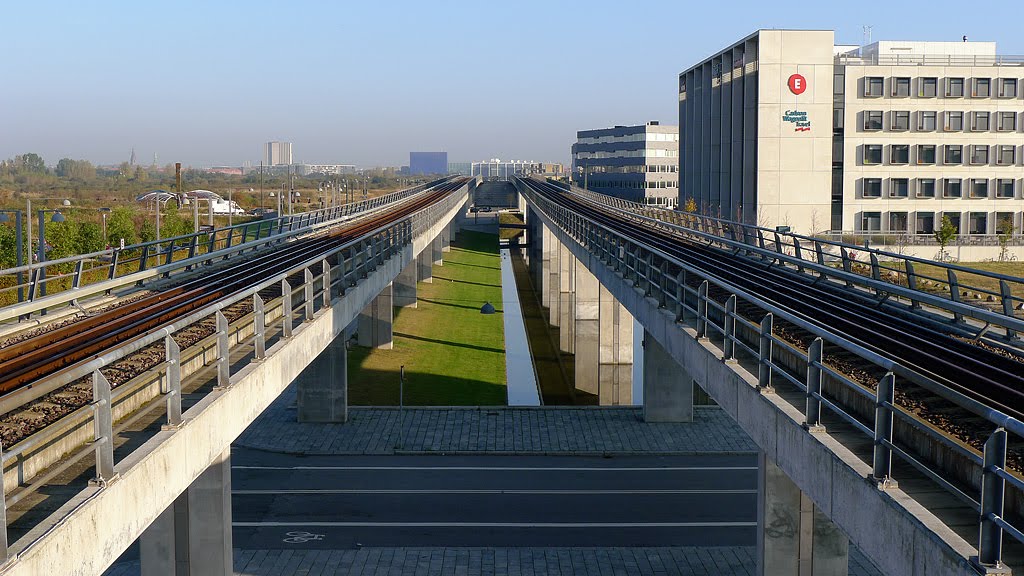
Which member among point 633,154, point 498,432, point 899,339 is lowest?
point 498,432

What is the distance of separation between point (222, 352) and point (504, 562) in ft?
35.4

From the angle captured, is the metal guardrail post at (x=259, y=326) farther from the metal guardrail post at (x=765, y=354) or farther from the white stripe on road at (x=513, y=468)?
the white stripe on road at (x=513, y=468)

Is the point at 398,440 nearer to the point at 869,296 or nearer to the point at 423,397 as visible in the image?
the point at 423,397

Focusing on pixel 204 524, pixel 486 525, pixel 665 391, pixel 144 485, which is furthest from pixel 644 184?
pixel 144 485

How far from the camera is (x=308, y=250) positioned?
35344 mm

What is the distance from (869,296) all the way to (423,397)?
21916mm

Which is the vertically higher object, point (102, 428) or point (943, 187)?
point (943, 187)

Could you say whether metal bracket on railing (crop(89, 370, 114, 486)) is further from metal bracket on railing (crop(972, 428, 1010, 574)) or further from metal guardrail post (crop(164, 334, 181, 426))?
metal bracket on railing (crop(972, 428, 1010, 574))

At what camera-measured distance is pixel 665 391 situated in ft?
109

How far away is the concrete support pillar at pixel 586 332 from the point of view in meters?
49.4

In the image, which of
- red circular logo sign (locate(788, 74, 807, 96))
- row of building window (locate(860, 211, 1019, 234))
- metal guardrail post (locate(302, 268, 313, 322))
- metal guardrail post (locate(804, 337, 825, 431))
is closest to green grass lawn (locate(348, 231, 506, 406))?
metal guardrail post (locate(302, 268, 313, 322))

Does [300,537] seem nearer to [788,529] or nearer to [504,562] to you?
[504,562]

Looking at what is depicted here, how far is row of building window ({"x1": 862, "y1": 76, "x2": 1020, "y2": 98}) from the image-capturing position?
7794 centimetres

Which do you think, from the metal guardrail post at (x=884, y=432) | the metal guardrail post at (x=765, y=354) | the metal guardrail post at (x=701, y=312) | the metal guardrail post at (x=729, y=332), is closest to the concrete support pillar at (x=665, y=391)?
the metal guardrail post at (x=701, y=312)
